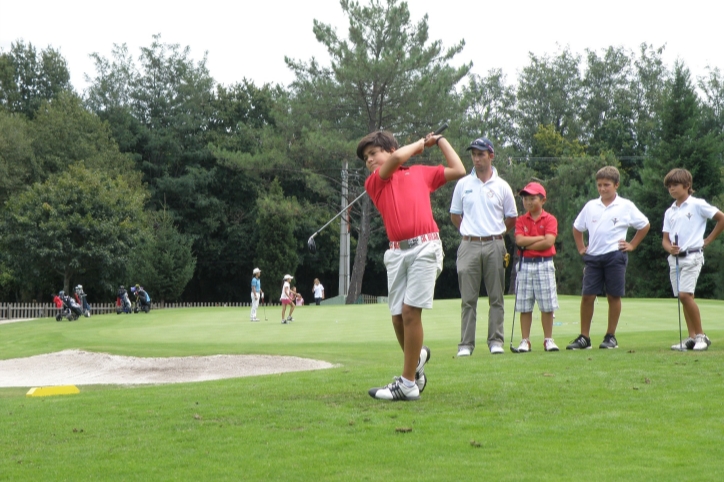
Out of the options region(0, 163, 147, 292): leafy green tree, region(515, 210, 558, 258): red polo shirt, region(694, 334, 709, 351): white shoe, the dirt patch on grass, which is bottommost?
the dirt patch on grass

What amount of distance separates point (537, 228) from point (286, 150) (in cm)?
3583

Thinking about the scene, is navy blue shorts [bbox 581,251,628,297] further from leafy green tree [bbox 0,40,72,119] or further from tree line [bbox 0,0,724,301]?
leafy green tree [bbox 0,40,72,119]

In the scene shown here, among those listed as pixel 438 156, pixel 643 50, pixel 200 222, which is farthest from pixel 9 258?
pixel 643 50

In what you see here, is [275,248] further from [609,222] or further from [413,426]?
[413,426]

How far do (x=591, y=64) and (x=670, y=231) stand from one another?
6186 cm

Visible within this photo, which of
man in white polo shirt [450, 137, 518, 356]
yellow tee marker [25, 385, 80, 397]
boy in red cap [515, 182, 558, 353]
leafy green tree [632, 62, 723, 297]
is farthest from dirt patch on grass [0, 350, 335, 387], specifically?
leafy green tree [632, 62, 723, 297]

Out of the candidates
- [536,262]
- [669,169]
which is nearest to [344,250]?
[669,169]

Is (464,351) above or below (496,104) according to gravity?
below

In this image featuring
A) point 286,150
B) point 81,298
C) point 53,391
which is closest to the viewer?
point 53,391

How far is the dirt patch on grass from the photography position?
40.0 ft

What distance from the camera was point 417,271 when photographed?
6.36 m

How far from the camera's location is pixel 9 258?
45688 mm

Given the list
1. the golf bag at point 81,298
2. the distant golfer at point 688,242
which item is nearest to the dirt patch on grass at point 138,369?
the distant golfer at point 688,242

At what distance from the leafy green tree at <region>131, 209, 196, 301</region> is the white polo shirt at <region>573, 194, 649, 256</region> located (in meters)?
42.6
